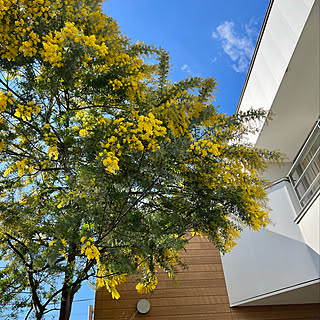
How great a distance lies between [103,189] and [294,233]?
3.06 meters

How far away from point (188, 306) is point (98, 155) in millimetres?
3644

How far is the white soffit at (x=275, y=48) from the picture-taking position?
3.98 metres

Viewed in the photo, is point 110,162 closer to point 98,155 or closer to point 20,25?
point 98,155

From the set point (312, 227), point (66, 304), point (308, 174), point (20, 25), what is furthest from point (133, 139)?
point (308, 174)

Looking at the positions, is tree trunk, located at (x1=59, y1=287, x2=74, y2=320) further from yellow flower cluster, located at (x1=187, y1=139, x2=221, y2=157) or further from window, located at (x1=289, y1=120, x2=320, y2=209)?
window, located at (x1=289, y1=120, x2=320, y2=209)

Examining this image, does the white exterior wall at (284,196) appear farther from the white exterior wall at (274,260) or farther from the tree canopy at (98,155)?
the tree canopy at (98,155)

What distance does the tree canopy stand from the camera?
1977 millimetres

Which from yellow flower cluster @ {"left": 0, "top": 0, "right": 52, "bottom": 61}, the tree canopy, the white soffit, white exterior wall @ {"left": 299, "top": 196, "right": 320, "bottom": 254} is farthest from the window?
yellow flower cluster @ {"left": 0, "top": 0, "right": 52, "bottom": 61}

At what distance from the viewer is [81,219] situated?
6.95 ft

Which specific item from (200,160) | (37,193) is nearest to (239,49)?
(200,160)

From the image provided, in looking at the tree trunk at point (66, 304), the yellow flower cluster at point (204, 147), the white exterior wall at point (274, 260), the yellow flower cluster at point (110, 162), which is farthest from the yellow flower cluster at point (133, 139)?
the white exterior wall at point (274, 260)

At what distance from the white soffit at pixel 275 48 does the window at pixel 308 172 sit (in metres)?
0.94

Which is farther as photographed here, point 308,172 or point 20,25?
point 308,172

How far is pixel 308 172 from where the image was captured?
496 centimetres
